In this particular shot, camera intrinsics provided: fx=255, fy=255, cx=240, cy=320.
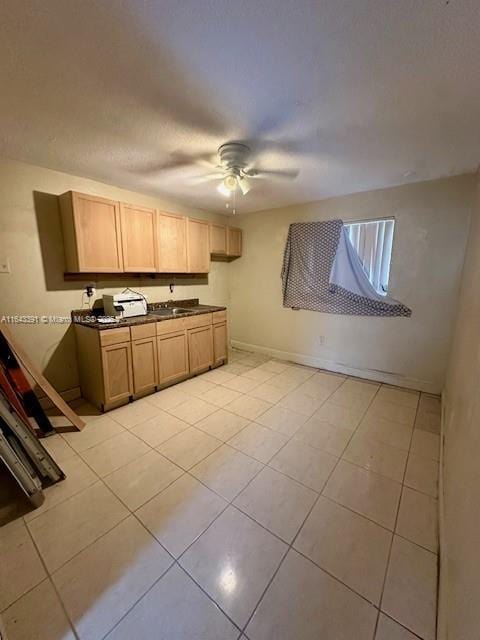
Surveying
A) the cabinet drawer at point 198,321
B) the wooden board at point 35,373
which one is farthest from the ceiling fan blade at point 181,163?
the wooden board at point 35,373

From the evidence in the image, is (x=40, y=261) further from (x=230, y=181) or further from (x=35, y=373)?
(x=230, y=181)

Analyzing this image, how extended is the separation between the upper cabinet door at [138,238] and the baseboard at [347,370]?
2189mm

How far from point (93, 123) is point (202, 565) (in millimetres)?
2605

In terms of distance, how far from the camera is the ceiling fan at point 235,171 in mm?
1938

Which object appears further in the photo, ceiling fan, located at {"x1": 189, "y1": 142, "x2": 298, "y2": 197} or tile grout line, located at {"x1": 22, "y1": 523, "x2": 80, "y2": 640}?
ceiling fan, located at {"x1": 189, "y1": 142, "x2": 298, "y2": 197}

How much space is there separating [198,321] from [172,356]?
55 centimetres

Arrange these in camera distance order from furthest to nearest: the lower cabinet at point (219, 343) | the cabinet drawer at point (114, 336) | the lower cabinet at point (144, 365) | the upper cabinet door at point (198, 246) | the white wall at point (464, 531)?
the lower cabinet at point (219, 343) → the upper cabinet door at point (198, 246) → the lower cabinet at point (144, 365) → the cabinet drawer at point (114, 336) → the white wall at point (464, 531)

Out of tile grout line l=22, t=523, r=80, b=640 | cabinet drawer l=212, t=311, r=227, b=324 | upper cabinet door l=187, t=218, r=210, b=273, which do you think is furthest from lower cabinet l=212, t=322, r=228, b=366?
tile grout line l=22, t=523, r=80, b=640

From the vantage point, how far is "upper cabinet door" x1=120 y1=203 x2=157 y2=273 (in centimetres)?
272

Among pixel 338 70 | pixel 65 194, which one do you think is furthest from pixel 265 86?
pixel 65 194

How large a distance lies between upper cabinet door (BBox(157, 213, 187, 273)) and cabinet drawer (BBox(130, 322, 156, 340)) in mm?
761

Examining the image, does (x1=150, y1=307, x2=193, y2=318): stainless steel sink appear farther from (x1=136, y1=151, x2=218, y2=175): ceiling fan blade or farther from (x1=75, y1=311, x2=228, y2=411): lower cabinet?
(x1=136, y1=151, x2=218, y2=175): ceiling fan blade

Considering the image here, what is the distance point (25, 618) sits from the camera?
1.00 meters

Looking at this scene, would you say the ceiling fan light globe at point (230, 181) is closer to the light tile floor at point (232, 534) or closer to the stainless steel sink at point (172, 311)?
the stainless steel sink at point (172, 311)
